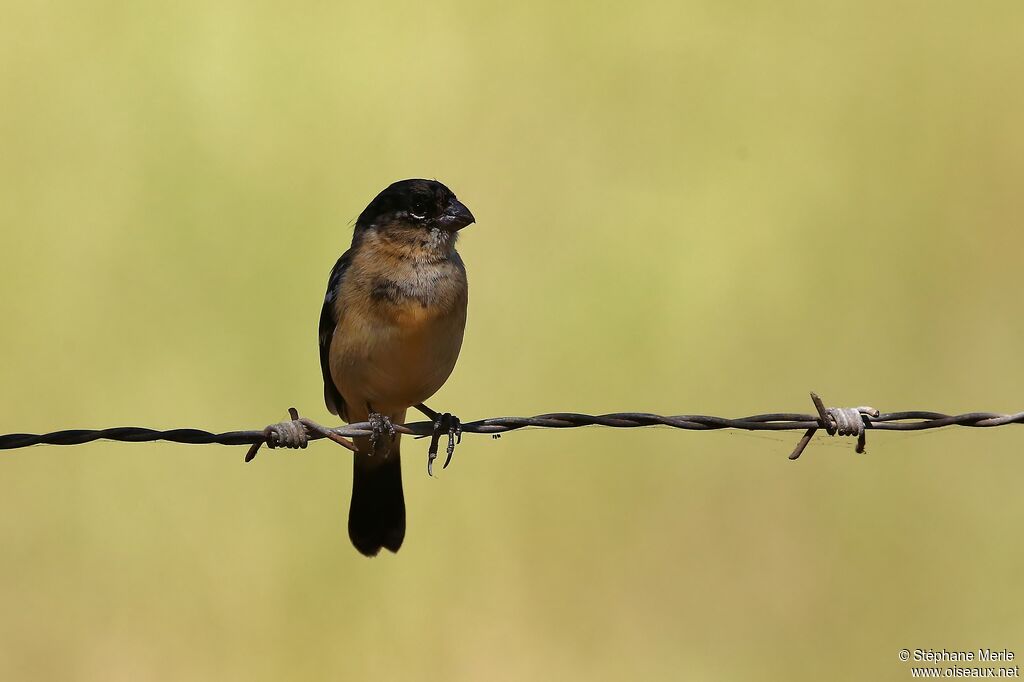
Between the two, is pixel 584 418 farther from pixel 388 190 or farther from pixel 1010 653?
pixel 1010 653

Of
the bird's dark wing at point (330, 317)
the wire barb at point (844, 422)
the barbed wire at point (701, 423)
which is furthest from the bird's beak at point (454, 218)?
the wire barb at point (844, 422)

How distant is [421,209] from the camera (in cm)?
584

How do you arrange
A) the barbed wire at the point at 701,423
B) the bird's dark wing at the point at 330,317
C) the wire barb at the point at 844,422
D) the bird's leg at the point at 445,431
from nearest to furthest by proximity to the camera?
the barbed wire at the point at 701,423, the wire barb at the point at 844,422, the bird's leg at the point at 445,431, the bird's dark wing at the point at 330,317

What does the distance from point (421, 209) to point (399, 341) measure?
0.82 m

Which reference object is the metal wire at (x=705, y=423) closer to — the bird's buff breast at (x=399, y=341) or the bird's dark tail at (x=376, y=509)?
the bird's buff breast at (x=399, y=341)

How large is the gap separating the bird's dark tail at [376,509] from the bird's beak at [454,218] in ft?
4.35

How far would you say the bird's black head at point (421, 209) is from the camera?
581cm

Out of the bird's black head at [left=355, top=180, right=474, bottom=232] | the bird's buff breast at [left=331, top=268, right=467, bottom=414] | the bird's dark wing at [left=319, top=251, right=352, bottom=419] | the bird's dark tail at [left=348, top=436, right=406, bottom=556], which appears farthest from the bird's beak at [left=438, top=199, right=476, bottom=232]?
the bird's dark tail at [left=348, top=436, right=406, bottom=556]

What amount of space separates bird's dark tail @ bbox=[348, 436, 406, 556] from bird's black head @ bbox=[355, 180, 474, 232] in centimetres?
128

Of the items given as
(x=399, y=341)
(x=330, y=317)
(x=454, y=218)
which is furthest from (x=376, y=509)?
(x=454, y=218)

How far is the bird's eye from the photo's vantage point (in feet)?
19.1

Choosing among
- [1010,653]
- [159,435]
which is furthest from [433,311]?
[1010,653]

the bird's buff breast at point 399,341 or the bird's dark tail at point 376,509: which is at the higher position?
the bird's buff breast at point 399,341

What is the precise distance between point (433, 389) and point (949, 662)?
328 centimetres
